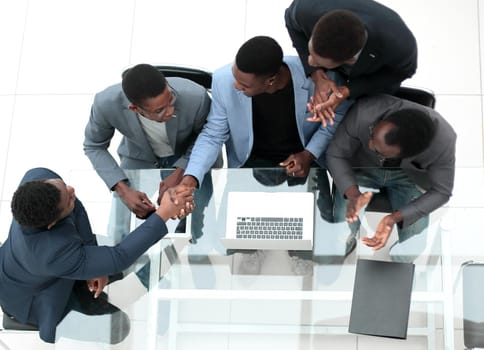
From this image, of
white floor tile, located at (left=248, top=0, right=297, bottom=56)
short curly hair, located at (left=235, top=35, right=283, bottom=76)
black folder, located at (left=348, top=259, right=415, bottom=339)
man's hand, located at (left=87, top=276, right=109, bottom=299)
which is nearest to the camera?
short curly hair, located at (left=235, top=35, right=283, bottom=76)

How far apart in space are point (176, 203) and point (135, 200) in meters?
0.24

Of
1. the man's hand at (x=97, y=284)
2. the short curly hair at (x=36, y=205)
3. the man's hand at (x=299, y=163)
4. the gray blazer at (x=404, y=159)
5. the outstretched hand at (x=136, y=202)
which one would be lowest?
the man's hand at (x=97, y=284)

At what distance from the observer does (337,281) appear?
278 centimetres

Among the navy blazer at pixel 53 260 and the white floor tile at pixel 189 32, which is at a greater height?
the white floor tile at pixel 189 32

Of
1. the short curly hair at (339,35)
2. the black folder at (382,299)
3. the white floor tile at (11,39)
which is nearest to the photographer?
the short curly hair at (339,35)

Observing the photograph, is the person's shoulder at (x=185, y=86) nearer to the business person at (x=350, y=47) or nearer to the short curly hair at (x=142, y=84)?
the short curly hair at (x=142, y=84)

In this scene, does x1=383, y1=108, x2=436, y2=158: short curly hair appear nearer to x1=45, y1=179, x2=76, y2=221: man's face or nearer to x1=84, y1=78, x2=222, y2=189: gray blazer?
x1=84, y1=78, x2=222, y2=189: gray blazer

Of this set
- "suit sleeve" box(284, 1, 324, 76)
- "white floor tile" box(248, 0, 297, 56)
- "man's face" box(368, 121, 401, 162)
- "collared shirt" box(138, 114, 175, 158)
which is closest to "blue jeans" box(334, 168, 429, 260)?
"man's face" box(368, 121, 401, 162)

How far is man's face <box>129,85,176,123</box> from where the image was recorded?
2.53 meters

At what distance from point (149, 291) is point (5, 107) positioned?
5.89 ft

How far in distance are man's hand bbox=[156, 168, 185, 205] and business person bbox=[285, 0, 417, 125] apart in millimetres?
624

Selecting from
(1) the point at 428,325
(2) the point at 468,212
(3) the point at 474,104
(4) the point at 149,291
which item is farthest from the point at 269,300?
(3) the point at 474,104

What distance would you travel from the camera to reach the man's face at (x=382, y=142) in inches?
93.6

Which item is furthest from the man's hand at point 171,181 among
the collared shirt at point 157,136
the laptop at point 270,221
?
the laptop at point 270,221
